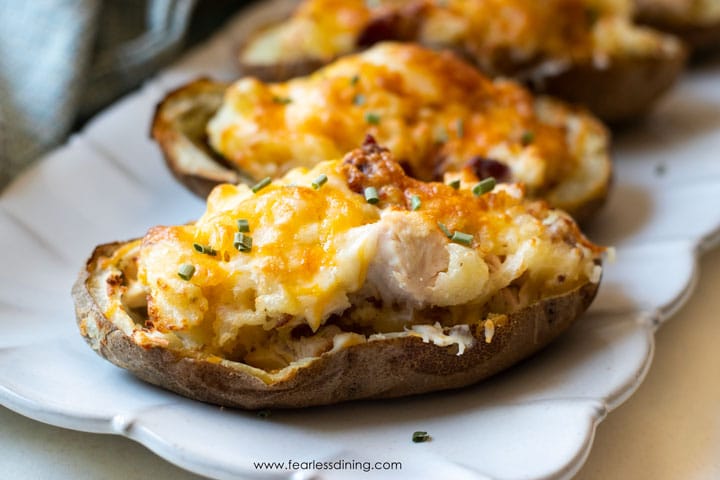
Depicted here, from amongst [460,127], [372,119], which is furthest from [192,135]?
[460,127]

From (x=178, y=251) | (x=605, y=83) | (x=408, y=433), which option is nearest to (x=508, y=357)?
(x=408, y=433)

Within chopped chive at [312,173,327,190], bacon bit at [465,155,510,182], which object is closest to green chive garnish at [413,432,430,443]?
chopped chive at [312,173,327,190]

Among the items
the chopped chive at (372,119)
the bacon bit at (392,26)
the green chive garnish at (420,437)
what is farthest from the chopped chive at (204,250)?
the bacon bit at (392,26)

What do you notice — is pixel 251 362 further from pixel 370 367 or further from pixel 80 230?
pixel 80 230

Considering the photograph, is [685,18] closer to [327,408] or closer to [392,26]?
[392,26]

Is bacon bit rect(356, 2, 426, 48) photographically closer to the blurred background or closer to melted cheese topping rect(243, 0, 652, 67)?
melted cheese topping rect(243, 0, 652, 67)

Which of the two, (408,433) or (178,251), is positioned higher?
(178,251)

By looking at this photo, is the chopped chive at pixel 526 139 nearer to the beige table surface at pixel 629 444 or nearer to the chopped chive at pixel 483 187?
the chopped chive at pixel 483 187
